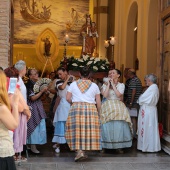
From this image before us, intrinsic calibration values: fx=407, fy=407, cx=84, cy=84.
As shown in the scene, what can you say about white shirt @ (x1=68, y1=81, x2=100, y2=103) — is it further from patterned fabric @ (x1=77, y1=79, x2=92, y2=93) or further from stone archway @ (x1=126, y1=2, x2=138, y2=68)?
stone archway @ (x1=126, y1=2, x2=138, y2=68)

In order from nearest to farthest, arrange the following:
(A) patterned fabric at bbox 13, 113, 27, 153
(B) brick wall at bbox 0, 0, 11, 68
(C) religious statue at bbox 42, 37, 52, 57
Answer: (A) patterned fabric at bbox 13, 113, 27, 153, (B) brick wall at bbox 0, 0, 11, 68, (C) religious statue at bbox 42, 37, 52, 57

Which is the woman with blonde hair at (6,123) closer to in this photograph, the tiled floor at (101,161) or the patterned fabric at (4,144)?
the patterned fabric at (4,144)

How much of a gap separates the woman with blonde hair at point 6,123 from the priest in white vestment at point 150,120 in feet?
15.3

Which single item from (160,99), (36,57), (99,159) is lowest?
(99,159)

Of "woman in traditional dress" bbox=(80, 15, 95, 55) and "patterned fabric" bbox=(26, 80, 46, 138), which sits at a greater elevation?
"woman in traditional dress" bbox=(80, 15, 95, 55)

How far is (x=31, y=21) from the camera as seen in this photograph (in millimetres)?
24109

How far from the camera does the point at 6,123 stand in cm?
362

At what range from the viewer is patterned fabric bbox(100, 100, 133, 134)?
7935 mm

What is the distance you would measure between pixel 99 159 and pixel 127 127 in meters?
1.09

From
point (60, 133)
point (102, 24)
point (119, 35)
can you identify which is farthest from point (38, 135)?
point (102, 24)

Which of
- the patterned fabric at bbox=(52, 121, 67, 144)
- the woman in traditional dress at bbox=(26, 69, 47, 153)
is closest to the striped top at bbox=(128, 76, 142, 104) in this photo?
the patterned fabric at bbox=(52, 121, 67, 144)

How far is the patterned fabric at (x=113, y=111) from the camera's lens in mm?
7935

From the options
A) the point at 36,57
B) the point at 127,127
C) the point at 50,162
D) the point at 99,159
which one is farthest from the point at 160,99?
the point at 36,57

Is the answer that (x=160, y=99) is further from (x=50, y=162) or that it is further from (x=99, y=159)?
(x=50, y=162)
